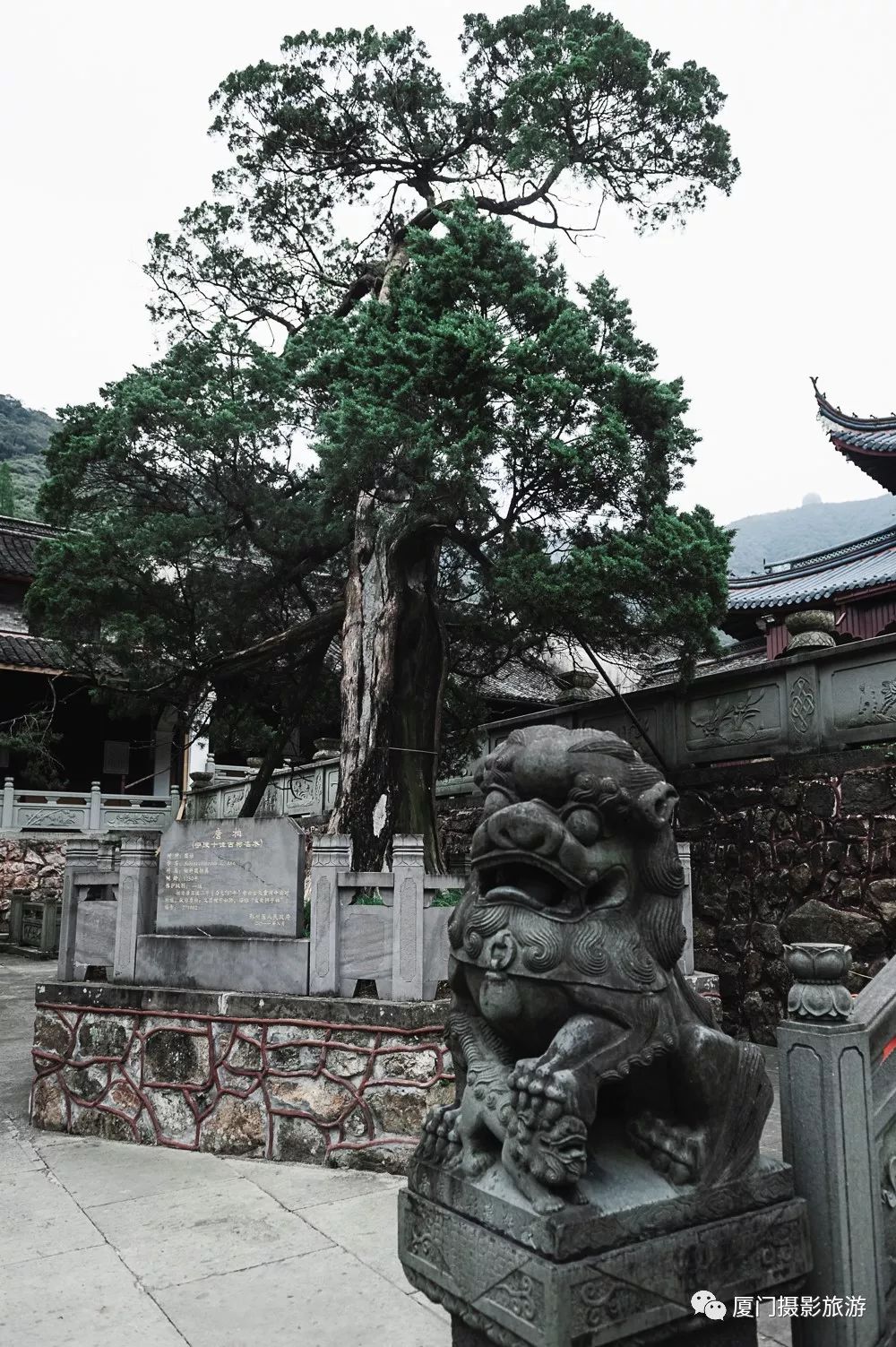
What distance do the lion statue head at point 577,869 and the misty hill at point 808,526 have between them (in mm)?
96334

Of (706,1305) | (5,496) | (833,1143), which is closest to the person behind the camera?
(706,1305)

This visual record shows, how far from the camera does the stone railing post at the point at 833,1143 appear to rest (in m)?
2.39

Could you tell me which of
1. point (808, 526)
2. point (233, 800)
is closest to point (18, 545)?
point (233, 800)

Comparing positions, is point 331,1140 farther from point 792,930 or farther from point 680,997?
point 792,930

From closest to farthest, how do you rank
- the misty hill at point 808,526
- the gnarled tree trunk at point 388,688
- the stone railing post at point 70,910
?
1. the stone railing post at point 70,910
2. the gnarled tree trunk at point 388,688
3. the misty hill at point 808,526

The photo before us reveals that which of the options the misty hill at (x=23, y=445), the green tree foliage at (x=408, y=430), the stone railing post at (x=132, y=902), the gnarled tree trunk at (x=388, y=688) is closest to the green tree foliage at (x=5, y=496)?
the misty hill at (x=23, y=445)

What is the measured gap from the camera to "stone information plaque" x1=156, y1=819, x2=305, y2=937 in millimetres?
5566

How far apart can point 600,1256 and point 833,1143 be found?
2.67ft

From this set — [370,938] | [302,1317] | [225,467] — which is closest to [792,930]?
[370,938]

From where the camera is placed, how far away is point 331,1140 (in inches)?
200

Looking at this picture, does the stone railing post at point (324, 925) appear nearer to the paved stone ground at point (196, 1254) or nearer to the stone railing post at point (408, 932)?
the stone railing post at point (408, 932)

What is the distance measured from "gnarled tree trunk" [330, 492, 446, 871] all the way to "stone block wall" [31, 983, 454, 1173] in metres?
2.67

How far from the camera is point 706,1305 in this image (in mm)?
2115

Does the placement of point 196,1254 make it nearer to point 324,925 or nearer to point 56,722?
point 324,925
